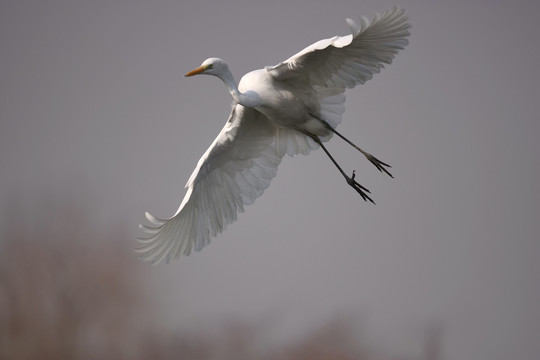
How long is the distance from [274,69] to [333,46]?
1.10 ft

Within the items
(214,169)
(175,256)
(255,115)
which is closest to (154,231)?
(175,256)

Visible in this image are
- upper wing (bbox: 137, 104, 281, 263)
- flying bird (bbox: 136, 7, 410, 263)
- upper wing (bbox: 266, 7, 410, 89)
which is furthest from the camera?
upper wing (bbox: 137, 104, 281, 263)

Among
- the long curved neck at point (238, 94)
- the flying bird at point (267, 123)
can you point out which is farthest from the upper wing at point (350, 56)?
the long curved neck at point (238, 94)

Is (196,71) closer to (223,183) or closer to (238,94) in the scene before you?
(238,94)

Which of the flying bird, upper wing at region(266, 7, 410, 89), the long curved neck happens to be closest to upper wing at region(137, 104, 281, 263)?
the flying bird

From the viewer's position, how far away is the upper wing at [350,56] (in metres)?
3.88

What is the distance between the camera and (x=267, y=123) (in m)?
4.65

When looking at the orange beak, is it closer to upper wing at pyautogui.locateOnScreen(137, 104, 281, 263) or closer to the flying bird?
the flying bird

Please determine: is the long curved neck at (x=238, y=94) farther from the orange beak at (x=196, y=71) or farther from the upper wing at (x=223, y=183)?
the upper wing at (x=223, y=183)

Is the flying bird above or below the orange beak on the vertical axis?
below

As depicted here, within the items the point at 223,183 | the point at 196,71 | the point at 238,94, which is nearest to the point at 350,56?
the point at 238,94

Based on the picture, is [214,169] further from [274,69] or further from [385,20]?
[385,20]

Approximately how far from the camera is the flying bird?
4082 millimetres

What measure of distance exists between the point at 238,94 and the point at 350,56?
0.61 meters
